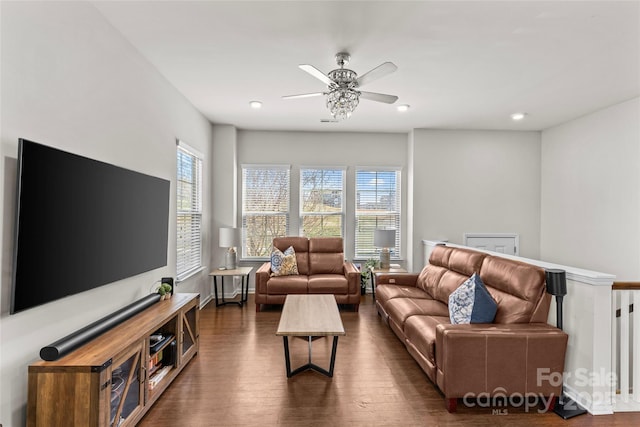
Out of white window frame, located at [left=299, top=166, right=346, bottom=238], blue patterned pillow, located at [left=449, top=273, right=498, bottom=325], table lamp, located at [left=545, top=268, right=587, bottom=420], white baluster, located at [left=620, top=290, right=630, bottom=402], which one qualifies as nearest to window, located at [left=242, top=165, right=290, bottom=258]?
white window frame, located at [left=299, top=166, right=346, bottom=238]

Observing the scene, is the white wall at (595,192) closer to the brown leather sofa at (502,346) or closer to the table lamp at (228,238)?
the brown leather sofa at (502,346)

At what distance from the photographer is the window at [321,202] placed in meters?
5.72

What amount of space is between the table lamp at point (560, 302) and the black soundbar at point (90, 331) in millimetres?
3231

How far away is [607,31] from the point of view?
2498mm

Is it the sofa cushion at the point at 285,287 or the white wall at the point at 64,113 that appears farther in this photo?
the sofa cushion at the point at 285,287

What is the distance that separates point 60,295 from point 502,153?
6201 millimetres

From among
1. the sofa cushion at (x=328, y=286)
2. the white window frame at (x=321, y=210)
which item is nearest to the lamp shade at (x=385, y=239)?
the white window frame at (x=321, y=210)

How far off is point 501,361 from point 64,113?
11.2 ft

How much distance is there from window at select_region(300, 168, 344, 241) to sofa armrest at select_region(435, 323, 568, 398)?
3553 millimetres

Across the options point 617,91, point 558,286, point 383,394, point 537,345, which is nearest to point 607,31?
point 617,91

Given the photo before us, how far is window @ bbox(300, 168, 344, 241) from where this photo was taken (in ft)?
18.8

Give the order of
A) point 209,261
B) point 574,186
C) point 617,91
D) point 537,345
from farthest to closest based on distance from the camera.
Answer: point 209,261 → point 574,186 → point 617,91 → point 537,345

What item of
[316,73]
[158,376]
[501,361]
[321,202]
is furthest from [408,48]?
[158,376]

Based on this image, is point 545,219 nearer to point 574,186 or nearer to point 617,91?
point 574,186
